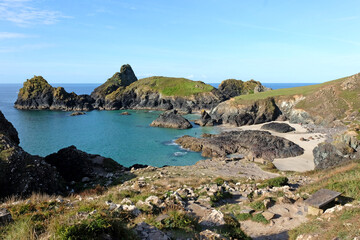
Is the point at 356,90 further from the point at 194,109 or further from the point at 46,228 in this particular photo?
the point at 46,228

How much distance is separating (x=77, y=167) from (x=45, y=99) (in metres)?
104

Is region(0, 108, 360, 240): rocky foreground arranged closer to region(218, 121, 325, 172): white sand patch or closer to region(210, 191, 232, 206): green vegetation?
region(210, 191, 232, 206): green vegetation

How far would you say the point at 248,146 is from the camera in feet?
161

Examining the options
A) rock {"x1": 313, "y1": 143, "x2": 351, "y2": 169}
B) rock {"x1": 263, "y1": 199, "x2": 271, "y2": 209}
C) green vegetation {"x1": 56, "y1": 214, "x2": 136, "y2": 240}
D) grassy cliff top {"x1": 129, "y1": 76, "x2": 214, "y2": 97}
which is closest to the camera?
green vegetation {"x1": 56, "y1": 214, "x2": 136, "y2": 240}

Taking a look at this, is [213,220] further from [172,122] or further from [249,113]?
[249,113]

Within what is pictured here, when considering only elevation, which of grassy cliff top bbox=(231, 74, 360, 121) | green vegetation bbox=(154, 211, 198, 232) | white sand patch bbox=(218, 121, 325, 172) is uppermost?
grassy cliff top bbox=(231, 74, 360, 121)

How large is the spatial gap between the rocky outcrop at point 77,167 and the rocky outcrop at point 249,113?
174ft

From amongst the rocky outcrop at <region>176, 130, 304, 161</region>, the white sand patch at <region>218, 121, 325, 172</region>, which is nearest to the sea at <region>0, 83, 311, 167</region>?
the rocky outcrop at <region>176, 130, 304, 161</region>

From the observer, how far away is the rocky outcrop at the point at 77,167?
2938cm

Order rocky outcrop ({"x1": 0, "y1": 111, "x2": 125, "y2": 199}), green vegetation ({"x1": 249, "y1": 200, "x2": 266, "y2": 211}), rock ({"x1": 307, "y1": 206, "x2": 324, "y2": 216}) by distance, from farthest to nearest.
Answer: rocky outcrop ({"x1": 0, "y1": 111, "x2": 125, "y2": 199}) < green vegetation ({"x1": 249, "y1": 200, "x2": 266, "y2": 211}) < rock ({"x1": 307, "y1": 206, "x2": 324, "y2": 216})

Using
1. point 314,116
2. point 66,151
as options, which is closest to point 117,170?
point 66,151

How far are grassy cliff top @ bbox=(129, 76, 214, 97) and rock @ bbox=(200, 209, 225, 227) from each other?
365ft

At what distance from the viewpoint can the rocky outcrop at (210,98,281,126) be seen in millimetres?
77312

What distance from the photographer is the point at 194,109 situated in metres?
115
